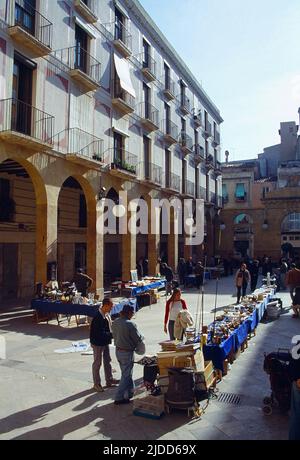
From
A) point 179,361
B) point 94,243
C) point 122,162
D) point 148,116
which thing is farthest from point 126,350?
point 148,116

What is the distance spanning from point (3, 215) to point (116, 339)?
1199 centimetres

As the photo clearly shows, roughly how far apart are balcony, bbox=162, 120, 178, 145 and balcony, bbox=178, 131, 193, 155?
1.13 metres

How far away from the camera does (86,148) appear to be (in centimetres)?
1777

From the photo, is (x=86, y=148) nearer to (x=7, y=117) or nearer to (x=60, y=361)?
(x=7, y=117)

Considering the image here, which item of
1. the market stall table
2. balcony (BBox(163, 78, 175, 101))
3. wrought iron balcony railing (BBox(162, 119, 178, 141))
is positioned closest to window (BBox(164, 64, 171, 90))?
balcony (BBox(163, 78, 175, 101))

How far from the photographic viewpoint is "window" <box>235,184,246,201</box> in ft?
135

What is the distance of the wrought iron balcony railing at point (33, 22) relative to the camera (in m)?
14.3

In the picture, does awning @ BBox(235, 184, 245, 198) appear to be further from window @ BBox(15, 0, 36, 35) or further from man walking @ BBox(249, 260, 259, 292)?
window @ BBox(15, 0, 36, 35)

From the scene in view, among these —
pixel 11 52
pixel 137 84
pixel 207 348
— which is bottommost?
pixel 207 348

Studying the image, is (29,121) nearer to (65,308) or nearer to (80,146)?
(80,146)

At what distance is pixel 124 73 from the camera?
20.7m

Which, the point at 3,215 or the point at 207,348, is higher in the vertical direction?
the point at 3,215

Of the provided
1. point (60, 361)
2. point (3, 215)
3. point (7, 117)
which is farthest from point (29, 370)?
point (3, 215)

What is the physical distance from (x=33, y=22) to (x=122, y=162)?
789 cm
